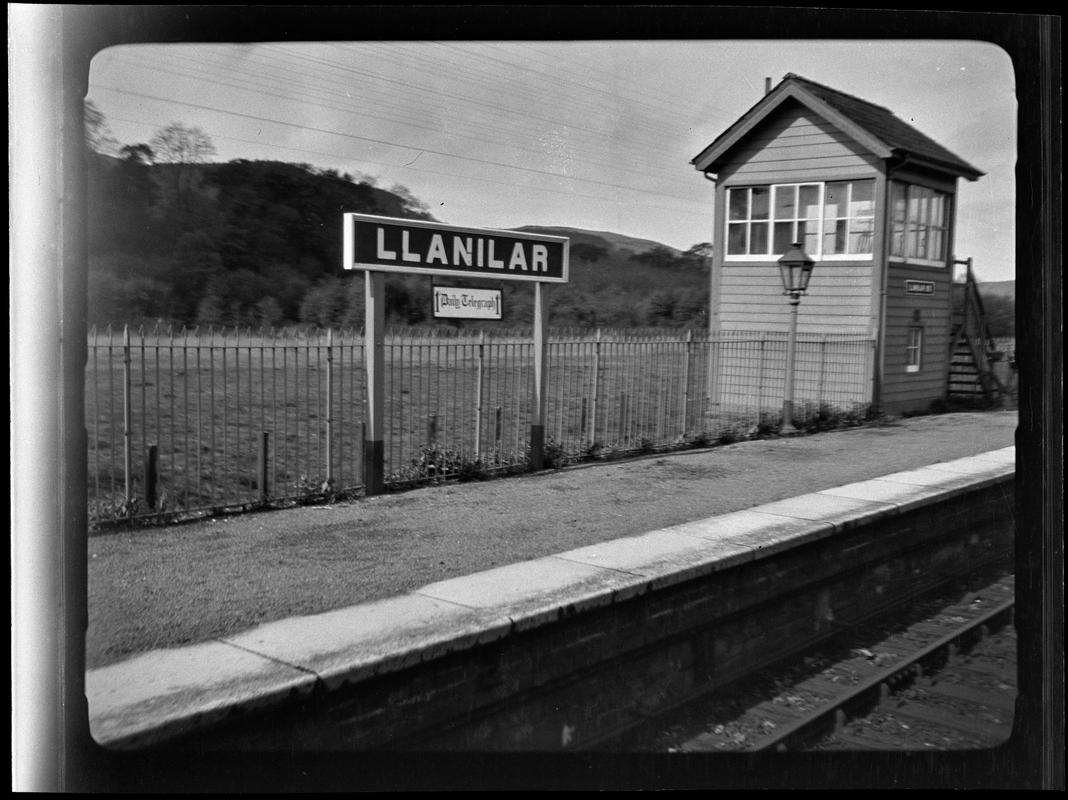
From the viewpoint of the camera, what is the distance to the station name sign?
8.00 m

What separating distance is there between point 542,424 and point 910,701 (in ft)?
16.2

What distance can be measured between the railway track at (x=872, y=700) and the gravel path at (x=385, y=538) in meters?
1.47

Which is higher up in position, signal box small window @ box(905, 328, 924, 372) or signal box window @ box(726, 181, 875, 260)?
signal box window @ box(726, 181, 875, 260)

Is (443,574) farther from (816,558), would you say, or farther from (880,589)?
(880,589)

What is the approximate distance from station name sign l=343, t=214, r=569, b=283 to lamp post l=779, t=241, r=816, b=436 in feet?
18.6

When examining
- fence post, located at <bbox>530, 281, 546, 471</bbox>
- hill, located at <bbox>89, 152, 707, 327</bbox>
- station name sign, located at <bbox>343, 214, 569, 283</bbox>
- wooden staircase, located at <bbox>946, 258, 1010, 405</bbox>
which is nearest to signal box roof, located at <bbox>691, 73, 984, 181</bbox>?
wooden staircase, located at <bbox>946, 258, 1010, 405</bbox>

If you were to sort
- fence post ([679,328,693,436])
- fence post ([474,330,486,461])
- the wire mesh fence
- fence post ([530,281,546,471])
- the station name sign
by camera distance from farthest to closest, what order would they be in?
fence post ([679,328,693,436]) → fence post ([530,281,546,471]) → fence post ([474,330,486,461]) → the station name sign → the wire mesh fence

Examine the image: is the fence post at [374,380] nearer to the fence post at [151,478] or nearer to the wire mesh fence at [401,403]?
the wire mesh fence at [401,403]

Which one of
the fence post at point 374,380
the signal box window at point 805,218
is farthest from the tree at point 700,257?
the fence post at point 374,380

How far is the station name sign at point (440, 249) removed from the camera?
7996 mm

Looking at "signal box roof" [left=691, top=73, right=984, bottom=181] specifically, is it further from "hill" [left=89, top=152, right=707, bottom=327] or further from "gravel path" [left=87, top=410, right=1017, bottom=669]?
"gravel path" [left=87, top=410, right=1017, bottom=669]

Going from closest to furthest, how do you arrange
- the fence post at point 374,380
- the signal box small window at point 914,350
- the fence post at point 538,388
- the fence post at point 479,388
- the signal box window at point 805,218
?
the fence post at point 374,380, the fence post at point 479,388, the fence post at point 538,388, the signal box window at point 805,218, the signal box small window at point 914,350

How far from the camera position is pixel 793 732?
17.0ft

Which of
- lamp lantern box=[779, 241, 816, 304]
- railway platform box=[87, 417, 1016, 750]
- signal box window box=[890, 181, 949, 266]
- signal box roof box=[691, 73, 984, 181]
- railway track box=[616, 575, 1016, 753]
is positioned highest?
signal box roof box=[691, 73, 984, 181]
